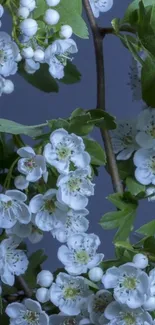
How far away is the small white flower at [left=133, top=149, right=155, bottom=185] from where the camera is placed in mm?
730

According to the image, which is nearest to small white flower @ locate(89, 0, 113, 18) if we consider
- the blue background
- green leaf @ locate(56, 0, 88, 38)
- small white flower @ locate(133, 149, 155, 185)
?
green leaf @ locate(56, 0, 88, 38)

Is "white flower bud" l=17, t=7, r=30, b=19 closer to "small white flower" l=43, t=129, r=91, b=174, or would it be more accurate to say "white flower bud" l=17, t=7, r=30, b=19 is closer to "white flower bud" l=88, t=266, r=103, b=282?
"small white flower" l=43, t=129, r=91, b=174

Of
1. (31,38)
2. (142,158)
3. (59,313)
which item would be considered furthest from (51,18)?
(59,313)

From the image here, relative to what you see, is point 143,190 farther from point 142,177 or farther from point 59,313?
point 59,313

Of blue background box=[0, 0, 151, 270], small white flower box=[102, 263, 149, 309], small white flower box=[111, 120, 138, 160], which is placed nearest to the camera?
small white flower box=[102, 263, 149, 309]

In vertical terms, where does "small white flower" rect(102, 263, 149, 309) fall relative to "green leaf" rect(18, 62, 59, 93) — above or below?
below

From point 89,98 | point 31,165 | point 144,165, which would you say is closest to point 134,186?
point 144,165

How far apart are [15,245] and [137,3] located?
252 millimetres

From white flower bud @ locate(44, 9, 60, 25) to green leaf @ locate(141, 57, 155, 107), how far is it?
3.7 inches

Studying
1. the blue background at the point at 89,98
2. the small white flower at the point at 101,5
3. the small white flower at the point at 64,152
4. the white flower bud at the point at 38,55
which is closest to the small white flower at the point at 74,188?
the small white flower at the point at 64,152

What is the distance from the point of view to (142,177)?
2.42 ft

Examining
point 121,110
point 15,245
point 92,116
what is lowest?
point 121,110

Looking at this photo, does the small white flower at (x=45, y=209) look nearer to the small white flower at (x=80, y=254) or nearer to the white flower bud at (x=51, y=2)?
the small white flower at (x=80, y=254)

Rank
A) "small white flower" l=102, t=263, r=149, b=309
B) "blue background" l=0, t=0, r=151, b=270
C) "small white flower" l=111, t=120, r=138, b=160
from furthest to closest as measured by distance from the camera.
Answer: "blue background" l=0, t=0, r=151, b=270
"small white flower" l=111, t=120, r=138, b=160
"small white flower" l=102, t=263, r=149, b=309
